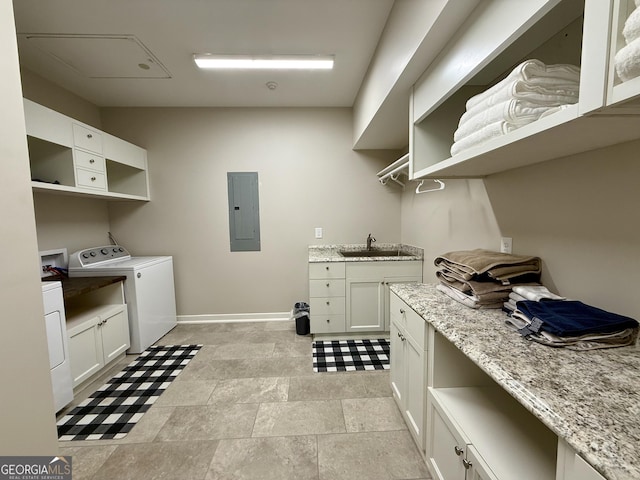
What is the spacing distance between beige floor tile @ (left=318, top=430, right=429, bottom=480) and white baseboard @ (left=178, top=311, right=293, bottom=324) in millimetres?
1815

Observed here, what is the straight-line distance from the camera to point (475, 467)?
0.84 metres

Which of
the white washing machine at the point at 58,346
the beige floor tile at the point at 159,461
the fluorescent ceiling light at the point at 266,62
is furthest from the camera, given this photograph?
the fluorescent ceiling light at the point at 266,62

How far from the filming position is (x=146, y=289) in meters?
2.55

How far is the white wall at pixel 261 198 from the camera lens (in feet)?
9.82

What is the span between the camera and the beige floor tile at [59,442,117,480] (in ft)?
4.27

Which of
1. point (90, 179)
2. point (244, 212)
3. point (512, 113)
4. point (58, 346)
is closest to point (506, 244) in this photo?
point (512, 113)

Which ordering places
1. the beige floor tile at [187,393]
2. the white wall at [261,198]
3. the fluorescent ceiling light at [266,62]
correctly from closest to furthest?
the beige floor tile at [187,393]
the fluorescent ceiling light at [266,62]
the white wall at [261,198]

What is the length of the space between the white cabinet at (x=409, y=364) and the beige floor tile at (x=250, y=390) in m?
0.81

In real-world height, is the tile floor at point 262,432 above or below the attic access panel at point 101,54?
below

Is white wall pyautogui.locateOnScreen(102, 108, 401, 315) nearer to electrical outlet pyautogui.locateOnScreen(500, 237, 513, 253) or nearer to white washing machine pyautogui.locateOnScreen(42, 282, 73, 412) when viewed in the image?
white washing machine pyautogui.locateOnScreen(42, 282, 73, 412)

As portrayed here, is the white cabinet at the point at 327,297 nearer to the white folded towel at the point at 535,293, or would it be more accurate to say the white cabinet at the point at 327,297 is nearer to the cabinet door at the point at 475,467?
the white folded towel at the point at 535,293

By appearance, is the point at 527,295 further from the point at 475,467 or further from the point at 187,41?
the point at 187,41

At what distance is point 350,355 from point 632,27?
2416mm

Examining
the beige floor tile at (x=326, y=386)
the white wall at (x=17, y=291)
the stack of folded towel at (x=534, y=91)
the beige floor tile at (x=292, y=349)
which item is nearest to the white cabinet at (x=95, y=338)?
the white wall at (x=17, y=291)
